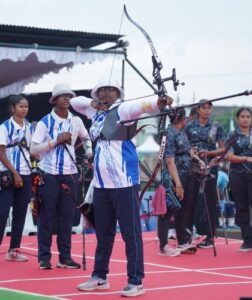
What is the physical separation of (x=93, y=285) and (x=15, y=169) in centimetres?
247

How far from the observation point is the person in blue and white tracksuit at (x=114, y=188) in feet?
22.6

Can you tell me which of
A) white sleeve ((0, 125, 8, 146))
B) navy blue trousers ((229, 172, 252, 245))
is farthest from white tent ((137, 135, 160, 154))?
white sleeve ((0, 125, 8, 146))

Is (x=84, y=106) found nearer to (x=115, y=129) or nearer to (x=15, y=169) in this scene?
(x=115, y=129)

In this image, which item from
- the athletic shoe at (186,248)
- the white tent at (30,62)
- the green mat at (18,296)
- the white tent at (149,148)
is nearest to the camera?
the green mat at (18,296)

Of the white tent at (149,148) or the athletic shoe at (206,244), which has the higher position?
the white tent at (149,148)

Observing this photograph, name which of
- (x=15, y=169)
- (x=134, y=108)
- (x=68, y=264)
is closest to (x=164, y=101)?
(x=134, y=108)

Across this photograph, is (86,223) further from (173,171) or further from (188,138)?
(188,138)

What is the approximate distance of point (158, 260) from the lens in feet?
31.2

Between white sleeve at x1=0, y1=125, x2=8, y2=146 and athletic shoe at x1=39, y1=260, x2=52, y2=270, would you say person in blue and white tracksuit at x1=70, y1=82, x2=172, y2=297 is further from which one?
white sleeve at x1=0, y1=125, x2=8, y2=146

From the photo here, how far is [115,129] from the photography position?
685 centimetres

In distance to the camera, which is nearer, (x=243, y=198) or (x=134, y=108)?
(x=134, y=108)

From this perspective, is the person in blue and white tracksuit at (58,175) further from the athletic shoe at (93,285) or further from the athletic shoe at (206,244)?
the athletic shoe at (206,244)

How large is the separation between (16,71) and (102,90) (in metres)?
8.19

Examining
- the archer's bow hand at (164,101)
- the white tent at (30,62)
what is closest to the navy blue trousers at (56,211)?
the archer's bow hand at (164,101)
